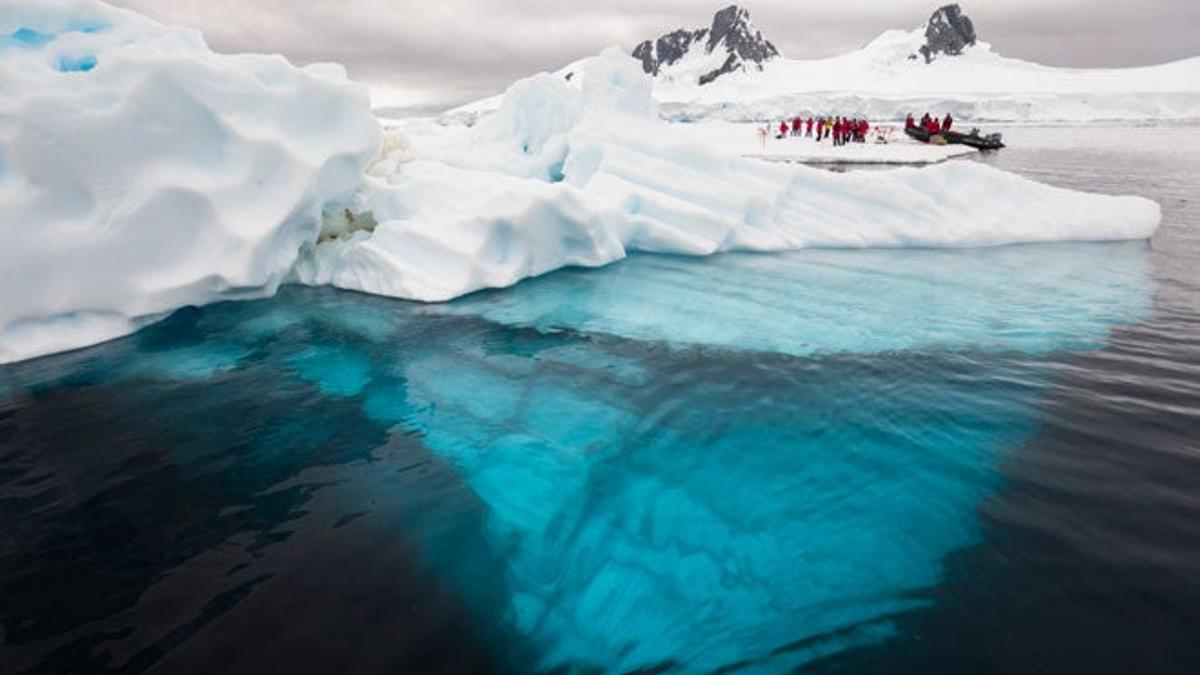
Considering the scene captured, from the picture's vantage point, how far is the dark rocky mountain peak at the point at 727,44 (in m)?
148

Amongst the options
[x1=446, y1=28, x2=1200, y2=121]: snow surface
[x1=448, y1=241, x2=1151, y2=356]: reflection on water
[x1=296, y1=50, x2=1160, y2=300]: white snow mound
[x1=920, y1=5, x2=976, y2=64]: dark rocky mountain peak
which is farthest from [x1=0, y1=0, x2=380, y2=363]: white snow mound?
[x1=920, y1=5, x2=976, y2=64]: dark rocky mountain peak

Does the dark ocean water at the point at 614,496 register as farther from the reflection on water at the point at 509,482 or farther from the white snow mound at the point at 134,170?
the white snow mound at the point at 134,170

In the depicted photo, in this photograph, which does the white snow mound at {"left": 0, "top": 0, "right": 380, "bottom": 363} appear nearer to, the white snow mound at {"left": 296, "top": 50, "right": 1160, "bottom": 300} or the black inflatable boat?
the white snow mound at {"left": 296, "top": 50, "right": 1160, "bottom": 300}

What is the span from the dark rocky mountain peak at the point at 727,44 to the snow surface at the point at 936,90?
5552 millimetres

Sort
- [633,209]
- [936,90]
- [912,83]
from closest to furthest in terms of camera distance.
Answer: [633,209], [936,90], [912,83]

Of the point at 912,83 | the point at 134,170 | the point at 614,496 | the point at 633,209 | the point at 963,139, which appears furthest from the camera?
the point at 912,83

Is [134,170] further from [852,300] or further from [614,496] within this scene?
[852,300]

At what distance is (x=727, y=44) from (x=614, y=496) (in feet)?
554

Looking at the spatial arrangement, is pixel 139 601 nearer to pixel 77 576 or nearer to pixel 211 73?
pixel 77 576

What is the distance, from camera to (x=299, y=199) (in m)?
7.74

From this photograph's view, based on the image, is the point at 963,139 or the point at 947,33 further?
the point at 947,33

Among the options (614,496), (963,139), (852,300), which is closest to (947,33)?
(963,139)

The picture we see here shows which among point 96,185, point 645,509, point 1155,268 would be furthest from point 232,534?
point 1155,268

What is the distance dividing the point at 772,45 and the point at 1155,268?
6569 inches
